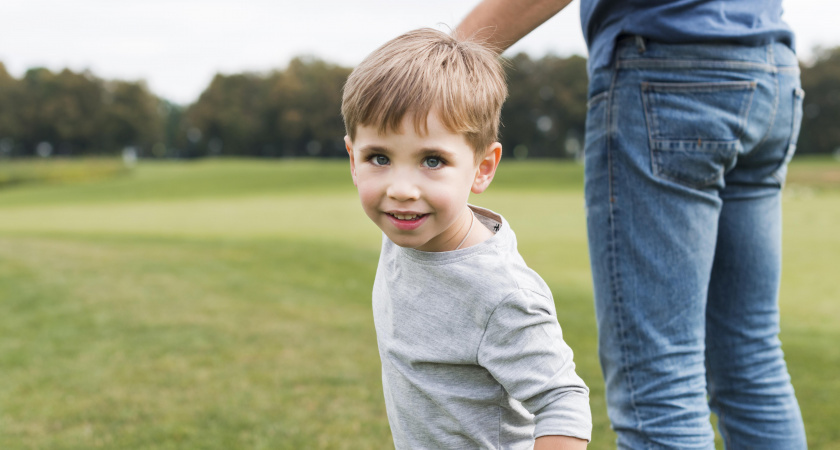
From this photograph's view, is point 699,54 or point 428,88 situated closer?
point 428,88

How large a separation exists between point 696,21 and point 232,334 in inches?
159

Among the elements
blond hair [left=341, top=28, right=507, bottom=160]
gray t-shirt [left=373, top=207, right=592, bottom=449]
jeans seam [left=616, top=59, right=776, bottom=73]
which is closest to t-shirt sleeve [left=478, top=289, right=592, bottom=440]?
gray t-shirt [left=373, top=207, right=592, bottom=449]

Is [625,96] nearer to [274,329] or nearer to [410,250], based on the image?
[410,250]

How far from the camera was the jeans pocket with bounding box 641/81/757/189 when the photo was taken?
1602 mm

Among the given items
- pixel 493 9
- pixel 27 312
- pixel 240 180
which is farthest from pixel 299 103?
pixel 493 9

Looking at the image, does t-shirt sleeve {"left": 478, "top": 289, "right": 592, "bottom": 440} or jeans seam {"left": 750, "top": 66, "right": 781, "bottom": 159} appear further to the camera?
jeans seam {"left": 750, "top": 66, "right": 781, "bottom": 159}

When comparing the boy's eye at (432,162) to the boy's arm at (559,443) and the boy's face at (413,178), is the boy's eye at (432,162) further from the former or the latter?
the boy's arm at (559,443)

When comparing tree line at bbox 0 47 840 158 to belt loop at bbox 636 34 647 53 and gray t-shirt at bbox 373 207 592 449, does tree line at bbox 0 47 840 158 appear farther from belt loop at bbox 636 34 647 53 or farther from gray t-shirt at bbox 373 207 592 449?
gray t-shirt at bbox 373 207 592 449

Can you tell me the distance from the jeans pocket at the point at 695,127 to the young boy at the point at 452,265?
15.4 inches

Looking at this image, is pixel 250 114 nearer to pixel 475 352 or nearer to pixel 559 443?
pixel 475 352

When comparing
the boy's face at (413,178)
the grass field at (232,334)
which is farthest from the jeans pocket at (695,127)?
the grass field at (232,334)

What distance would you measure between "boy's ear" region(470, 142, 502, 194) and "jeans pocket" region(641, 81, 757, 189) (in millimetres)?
396

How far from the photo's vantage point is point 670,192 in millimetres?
1653

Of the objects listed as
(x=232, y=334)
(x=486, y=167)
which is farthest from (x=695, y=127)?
(x=232, y=334)
